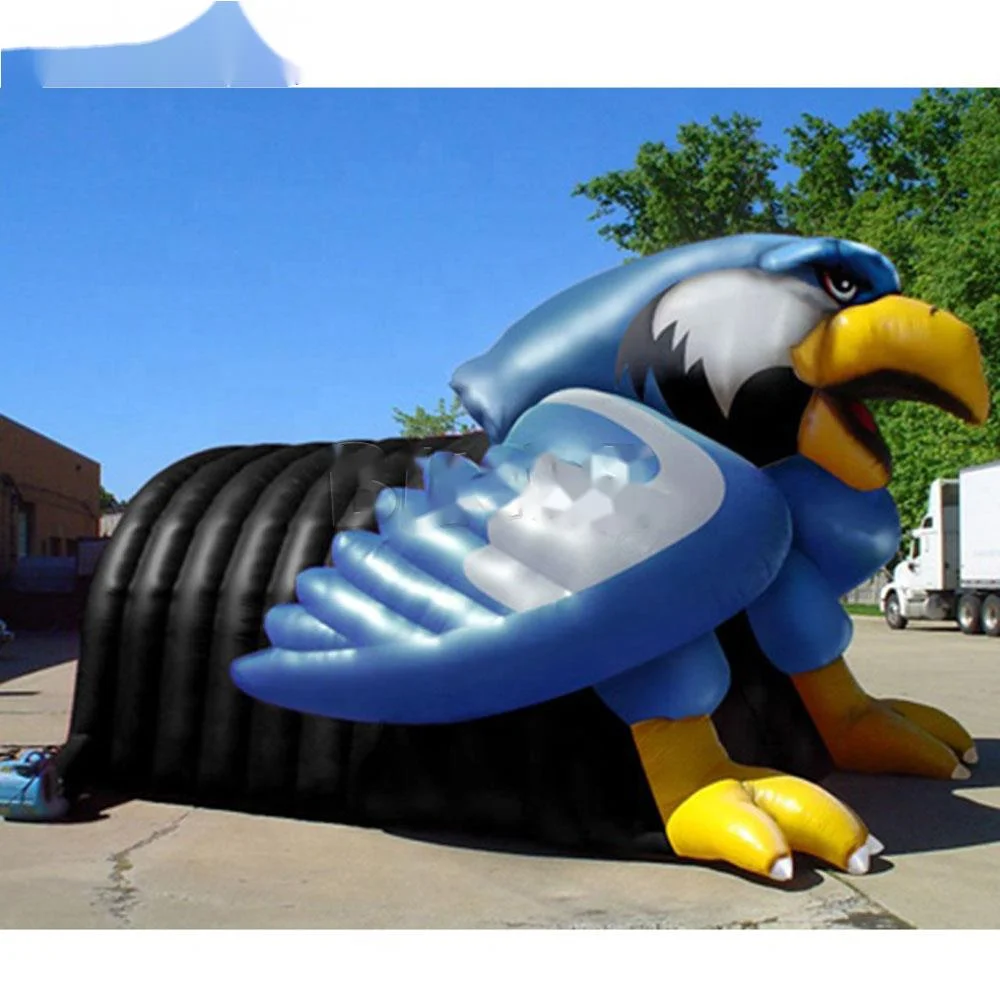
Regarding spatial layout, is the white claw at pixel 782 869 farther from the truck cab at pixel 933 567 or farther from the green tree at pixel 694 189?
the truck cab at pixel 933 567

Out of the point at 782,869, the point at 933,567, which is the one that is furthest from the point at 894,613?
the point at 782,869

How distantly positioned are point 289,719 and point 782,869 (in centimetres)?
222

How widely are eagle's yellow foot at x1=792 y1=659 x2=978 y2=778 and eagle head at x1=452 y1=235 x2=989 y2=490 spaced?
1166 millimetres

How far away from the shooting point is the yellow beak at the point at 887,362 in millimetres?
4934

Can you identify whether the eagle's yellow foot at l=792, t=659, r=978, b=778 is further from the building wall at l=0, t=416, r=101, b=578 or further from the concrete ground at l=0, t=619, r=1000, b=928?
the building wall at l=0, t=416, r=101, b=578

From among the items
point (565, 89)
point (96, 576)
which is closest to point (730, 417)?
point (565, 89)

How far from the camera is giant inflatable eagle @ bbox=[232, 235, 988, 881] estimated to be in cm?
455

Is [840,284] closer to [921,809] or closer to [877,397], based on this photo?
[877,397]

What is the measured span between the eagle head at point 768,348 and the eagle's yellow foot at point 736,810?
1.25 m

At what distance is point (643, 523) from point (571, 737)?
0.94m

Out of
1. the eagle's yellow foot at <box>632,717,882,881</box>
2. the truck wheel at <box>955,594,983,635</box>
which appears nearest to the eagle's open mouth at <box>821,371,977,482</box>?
the eagle's yellow foot at <box>632,717,882,881</box>

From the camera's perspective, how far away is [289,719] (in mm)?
5422

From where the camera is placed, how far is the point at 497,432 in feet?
18.0

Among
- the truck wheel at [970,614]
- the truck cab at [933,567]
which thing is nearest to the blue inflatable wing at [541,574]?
the truck wheel at [970,614]
